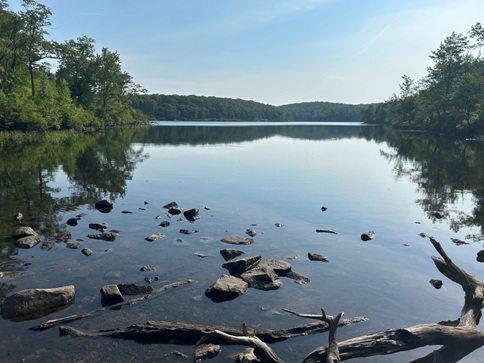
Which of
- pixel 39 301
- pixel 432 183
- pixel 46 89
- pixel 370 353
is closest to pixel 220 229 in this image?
pixel 39 301

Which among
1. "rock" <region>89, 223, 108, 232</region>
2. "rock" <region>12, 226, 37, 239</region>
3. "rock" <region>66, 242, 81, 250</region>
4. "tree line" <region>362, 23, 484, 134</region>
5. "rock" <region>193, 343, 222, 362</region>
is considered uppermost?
"tree line" <region>362, 23, 484, 134</region>

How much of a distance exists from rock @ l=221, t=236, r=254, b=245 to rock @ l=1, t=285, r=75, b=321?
7.59 meters

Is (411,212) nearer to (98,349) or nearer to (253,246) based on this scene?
(253,246)

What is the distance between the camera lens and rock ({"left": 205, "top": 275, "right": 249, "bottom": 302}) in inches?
452

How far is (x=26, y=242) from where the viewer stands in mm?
15195

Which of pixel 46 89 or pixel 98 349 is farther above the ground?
pixel 46 89

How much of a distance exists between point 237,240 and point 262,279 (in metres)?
4.30

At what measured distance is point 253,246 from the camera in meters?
16.4

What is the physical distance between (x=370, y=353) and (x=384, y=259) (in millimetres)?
7633

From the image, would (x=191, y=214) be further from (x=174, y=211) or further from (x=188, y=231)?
(x=188, y=231)

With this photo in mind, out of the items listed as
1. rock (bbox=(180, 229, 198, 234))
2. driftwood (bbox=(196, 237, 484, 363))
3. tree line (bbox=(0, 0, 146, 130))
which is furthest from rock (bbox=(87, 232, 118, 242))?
tree line (bbox=(0, 0, 146, 130))

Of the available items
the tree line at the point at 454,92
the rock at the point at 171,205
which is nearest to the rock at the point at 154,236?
the rock at the point at 171,205

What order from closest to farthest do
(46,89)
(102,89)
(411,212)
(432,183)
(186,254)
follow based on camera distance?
(186,254) → (411,212) → (432,183) → (46,89) → (102,89)

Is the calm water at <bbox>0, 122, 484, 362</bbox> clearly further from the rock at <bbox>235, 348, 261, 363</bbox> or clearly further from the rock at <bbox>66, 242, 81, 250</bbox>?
the rock at <bbox>235, 348, 261, 363</bbox>
